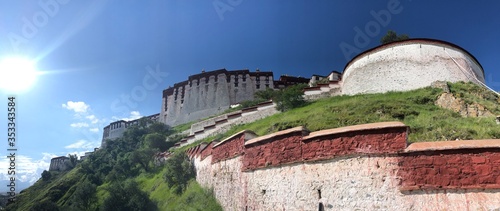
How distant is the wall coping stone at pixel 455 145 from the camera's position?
16.4 ft

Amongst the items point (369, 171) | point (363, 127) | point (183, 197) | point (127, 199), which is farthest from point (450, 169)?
point (127, 199)

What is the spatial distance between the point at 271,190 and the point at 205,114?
4800cm

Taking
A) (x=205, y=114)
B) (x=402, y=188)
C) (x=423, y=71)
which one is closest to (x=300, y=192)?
(x=402, y=188)

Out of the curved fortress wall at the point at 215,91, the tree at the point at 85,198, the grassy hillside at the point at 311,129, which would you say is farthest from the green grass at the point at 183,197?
the curved fortress wall at the point at 215,91

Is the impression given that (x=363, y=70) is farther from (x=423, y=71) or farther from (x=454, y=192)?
(x=454, y=192)

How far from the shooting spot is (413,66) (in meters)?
24.0

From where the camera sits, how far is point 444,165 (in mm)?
5211

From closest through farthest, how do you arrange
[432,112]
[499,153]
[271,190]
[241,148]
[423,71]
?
[499,153]
[271,190]
[241,148]
[432,112]
[423,71]

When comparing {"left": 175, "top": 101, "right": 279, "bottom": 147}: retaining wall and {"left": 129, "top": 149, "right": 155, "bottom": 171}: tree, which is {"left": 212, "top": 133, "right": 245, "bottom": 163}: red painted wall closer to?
{"left": 175, "top": 101, "right": 279, "bottom": 147}: retaining wall

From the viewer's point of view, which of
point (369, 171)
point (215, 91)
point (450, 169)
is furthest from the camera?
point (215, 91)

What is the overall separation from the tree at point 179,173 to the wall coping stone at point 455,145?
41.3ft

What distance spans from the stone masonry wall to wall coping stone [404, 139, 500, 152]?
0.04 ft

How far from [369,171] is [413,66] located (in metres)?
21.2

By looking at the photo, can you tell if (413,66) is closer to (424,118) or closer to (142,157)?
(424,118)
